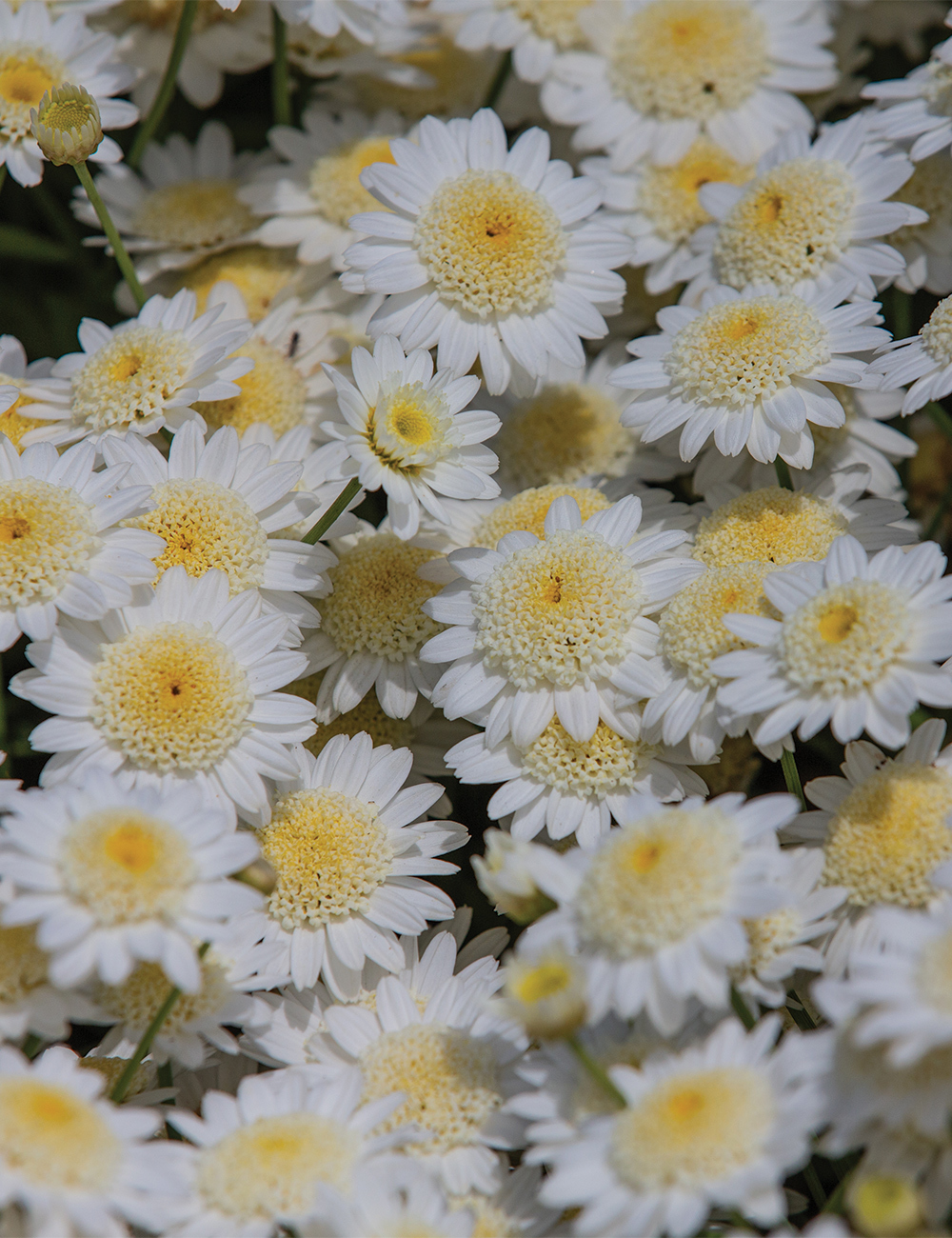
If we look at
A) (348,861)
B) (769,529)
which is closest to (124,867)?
(348,861)

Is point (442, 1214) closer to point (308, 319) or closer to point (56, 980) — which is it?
point (56, 980)

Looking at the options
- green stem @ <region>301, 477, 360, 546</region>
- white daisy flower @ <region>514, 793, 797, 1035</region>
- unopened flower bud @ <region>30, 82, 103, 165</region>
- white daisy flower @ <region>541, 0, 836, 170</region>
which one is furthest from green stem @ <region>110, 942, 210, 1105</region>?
white daisy flower @ <region>541, 0, 836, 170</region>

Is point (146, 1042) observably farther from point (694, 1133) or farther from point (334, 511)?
point (334, 511)

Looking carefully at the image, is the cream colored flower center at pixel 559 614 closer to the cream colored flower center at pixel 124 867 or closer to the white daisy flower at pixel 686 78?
the cream colored flower center at pixel 124 867

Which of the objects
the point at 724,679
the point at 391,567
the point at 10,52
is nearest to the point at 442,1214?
the point at 724,679

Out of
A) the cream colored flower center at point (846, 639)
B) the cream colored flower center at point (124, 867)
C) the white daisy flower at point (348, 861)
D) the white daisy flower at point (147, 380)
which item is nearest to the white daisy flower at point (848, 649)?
the cream colored flower center at point (846, 639)
